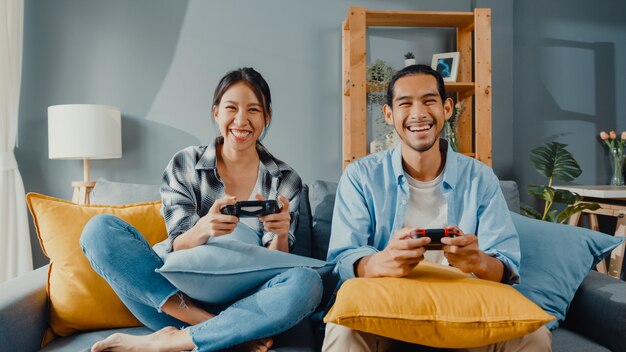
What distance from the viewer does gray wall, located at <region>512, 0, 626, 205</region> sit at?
359 cm

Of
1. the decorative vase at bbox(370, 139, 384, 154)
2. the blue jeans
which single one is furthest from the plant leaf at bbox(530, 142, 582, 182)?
the blue jeans

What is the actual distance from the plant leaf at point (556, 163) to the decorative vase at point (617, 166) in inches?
21.6

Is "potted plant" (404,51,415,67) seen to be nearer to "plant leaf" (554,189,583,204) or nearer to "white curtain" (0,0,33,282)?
"plant leaf" (554,189,583,204)

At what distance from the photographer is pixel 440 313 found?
3.53ft

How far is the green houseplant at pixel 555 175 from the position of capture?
2920 mm

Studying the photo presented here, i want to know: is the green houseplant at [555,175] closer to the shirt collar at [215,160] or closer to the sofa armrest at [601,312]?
the sofa armrest at [601,312]

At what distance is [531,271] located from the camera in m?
1.47

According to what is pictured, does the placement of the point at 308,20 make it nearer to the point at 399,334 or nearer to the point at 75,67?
the point at 75,67

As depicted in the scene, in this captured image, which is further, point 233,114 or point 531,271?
point 233,114

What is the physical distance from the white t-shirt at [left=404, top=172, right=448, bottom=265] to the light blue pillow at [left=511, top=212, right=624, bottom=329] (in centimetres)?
25

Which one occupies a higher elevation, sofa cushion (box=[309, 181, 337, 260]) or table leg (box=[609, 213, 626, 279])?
sofa cushion (box=[309, 181, 337, 260])

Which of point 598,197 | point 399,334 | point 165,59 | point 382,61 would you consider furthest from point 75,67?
point 598,197

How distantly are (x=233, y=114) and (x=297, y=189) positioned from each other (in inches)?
12.9

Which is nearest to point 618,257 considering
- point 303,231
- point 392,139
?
point 392,139
